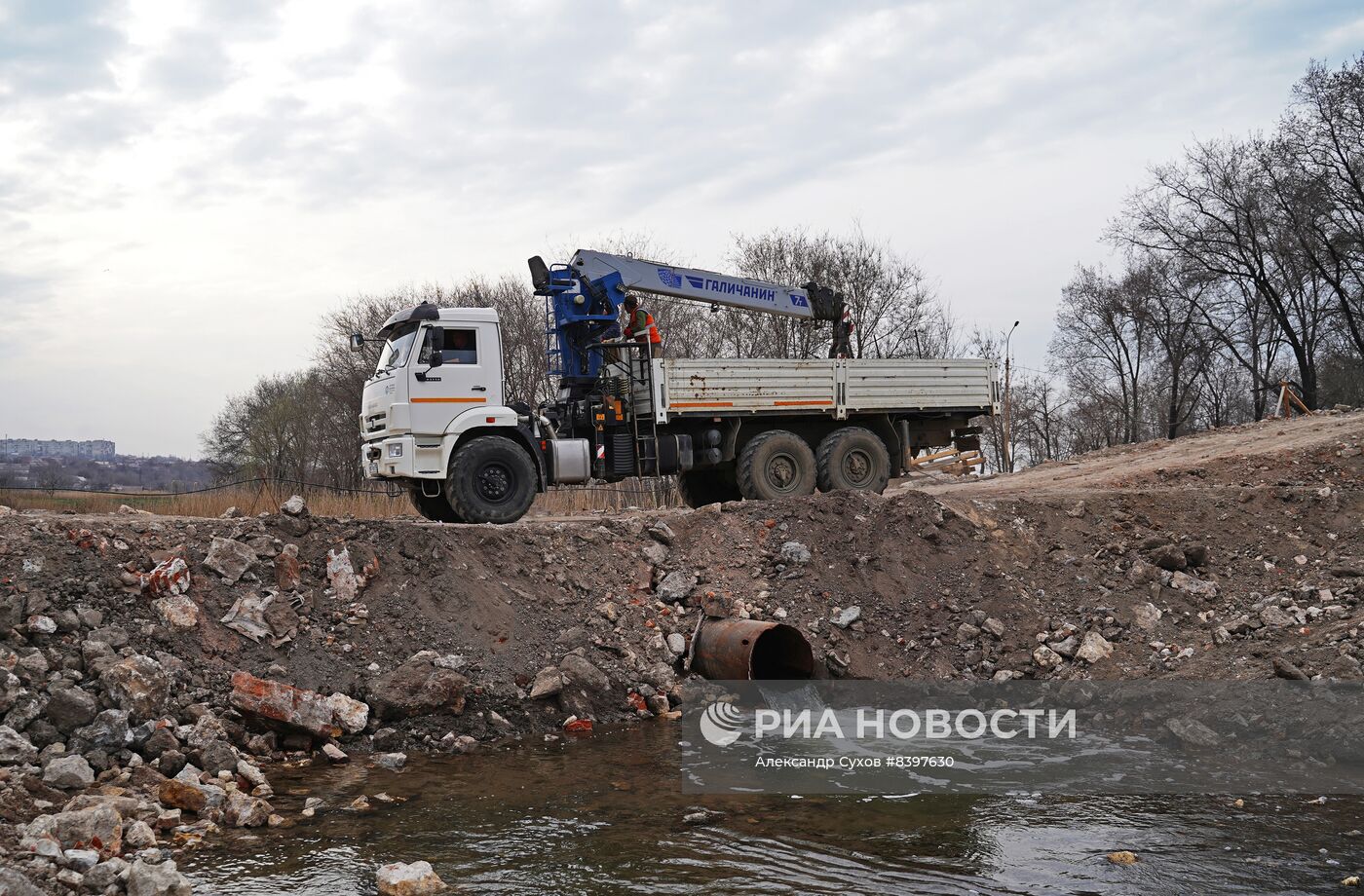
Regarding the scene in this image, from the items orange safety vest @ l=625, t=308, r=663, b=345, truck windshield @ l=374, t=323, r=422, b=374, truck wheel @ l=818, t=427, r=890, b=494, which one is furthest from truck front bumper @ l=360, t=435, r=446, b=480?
truck wheel @ l=818, t=427, r=890, b=494

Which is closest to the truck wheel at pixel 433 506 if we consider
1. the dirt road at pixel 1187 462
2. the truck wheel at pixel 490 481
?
the truck wheel at pixel 490 481

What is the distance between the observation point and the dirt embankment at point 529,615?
26.6ft

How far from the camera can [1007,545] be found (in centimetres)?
1310

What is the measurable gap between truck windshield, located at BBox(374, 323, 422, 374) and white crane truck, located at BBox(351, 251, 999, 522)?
0.03 m

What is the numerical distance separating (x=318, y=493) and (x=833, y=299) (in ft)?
29.9

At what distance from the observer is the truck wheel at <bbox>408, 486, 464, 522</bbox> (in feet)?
43.2

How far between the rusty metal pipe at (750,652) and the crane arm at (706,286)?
5565 mm

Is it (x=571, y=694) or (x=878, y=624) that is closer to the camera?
(x=571, y=694)

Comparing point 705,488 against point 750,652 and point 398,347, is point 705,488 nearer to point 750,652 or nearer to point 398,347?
point 398,347

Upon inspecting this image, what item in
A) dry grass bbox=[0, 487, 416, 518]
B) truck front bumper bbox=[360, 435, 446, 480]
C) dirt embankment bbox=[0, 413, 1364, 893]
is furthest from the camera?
dry grass bbox=[0, 487, 416, 518]

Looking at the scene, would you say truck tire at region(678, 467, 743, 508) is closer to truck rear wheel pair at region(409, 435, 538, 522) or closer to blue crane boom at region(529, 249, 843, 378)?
blue crane boom at region(529, 249, 843, 378)

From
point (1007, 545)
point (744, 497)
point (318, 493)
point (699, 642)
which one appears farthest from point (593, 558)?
point (318, 493)

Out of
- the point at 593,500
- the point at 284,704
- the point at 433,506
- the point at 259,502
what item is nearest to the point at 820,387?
the point at 433,506

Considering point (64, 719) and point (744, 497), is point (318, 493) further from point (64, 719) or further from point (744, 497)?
point (64, 719)
